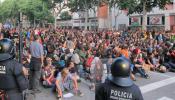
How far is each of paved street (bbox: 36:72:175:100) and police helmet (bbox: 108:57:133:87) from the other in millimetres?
5240

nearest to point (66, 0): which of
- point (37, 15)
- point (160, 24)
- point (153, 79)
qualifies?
point (37, 15)

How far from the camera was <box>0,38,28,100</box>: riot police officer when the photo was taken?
181 inches

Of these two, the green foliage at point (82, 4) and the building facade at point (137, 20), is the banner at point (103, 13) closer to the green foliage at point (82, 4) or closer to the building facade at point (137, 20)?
the building facade at point (137, 20)

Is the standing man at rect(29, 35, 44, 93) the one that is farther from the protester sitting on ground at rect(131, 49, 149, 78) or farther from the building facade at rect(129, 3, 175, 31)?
the building facade at rect(129, 3, 175, 31)

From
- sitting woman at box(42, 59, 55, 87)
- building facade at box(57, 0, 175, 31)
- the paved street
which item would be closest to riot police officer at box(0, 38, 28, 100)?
the paved street

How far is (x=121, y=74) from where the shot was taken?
11.1 ft

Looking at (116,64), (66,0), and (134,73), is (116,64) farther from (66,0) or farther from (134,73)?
(66,0)

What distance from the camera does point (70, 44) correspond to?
13602 mm

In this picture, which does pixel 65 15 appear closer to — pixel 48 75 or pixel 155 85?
pixel 155 85

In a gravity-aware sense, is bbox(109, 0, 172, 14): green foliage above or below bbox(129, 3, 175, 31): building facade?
above

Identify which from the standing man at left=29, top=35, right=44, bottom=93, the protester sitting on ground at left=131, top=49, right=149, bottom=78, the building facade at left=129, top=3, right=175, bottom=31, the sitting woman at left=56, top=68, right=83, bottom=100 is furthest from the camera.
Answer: the building facade at left=129, top=3, right=175, bottom=31

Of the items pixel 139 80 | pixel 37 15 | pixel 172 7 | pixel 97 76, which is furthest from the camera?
pixel 37 15

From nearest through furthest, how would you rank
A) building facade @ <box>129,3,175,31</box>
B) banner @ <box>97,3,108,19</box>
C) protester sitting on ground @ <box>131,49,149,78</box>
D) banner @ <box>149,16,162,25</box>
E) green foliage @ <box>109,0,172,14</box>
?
protester sitting on ground @ <box>131,49,149,78</box>, green foliage @ <box>109,0,172,14</box>, building facade @ <box>129,3,175,31</box>, banner @ <box>149,16,162,25</box>, banner @ <box>97,3,108,19</box>

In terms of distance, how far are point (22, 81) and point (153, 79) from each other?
7.41 metres
